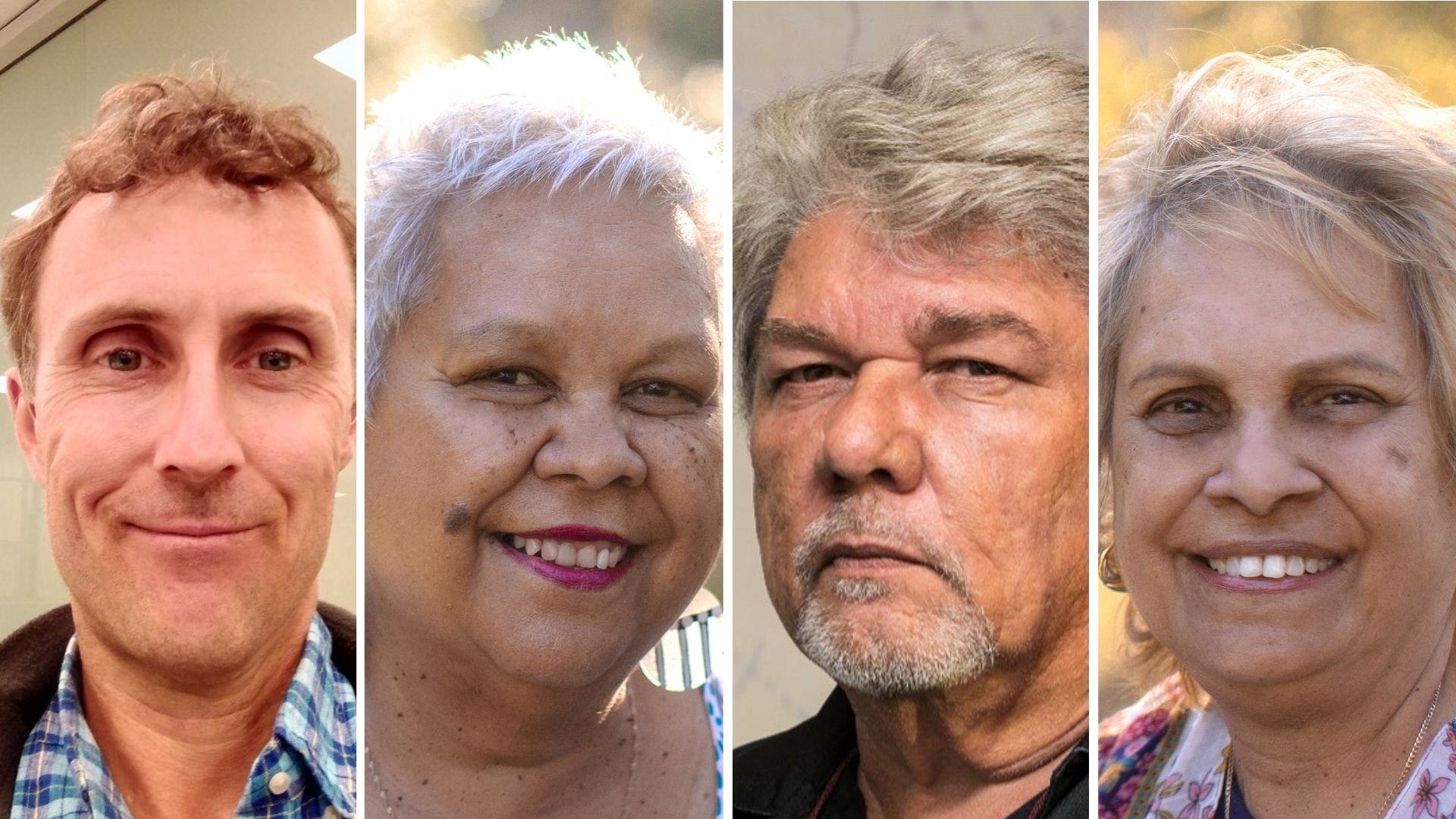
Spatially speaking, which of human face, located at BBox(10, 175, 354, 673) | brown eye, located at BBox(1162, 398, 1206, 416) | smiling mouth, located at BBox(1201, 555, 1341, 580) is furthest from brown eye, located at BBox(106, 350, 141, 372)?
smiling mouth, located at BBox(1201, 555, 1341, 580)

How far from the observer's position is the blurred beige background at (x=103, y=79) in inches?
109

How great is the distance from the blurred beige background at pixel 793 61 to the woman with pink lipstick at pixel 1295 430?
393mm

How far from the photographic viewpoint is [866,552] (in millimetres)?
2650

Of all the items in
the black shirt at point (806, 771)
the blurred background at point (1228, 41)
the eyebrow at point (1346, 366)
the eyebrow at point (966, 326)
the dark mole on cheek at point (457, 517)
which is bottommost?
the black shirt at point (806, 771)

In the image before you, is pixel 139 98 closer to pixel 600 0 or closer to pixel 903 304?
pixel 600 0

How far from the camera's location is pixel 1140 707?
2.77 m

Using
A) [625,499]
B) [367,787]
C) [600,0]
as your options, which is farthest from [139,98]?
[367,787]

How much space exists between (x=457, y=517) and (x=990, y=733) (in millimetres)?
1230

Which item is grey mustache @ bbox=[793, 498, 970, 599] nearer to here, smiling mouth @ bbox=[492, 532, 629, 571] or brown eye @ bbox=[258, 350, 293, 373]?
smiling mouth @ bbox=[492, 532, 629, 571]

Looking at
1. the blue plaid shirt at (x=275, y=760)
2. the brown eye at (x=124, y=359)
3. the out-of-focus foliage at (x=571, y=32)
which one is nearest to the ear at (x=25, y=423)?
the brown eye at (x=124, y=359)

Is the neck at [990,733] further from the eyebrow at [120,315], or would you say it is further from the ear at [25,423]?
the ear at [25,423]

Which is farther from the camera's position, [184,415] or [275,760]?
[275,760]

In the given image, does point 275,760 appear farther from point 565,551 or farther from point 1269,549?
point 1269,549

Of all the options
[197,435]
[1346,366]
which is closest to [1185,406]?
[1346,366]
